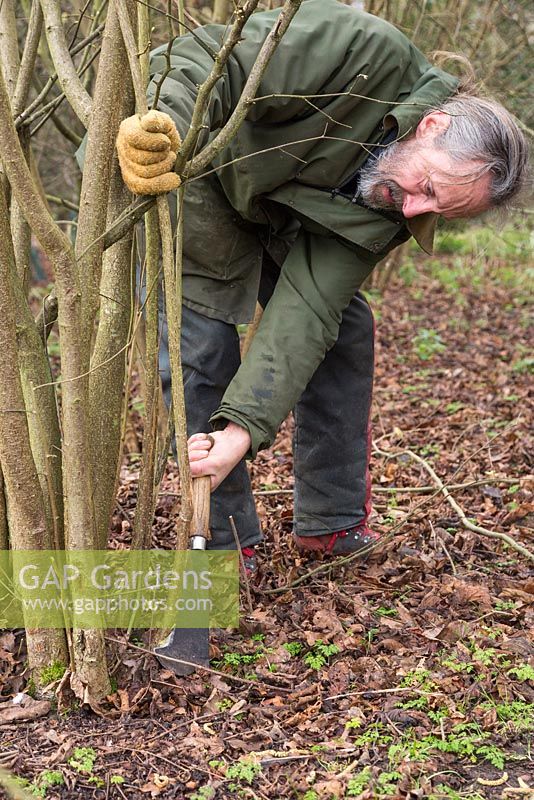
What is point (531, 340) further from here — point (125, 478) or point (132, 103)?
point (132, 103)

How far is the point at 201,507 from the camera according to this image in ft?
7.34

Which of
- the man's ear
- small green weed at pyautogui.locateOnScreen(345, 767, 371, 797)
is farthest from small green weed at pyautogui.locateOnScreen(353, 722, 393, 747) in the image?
the man's ear

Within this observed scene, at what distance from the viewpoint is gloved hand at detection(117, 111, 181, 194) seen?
1960 mm

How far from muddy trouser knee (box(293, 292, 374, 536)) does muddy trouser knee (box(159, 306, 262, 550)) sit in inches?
15.1

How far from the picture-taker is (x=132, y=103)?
2193 millimetres

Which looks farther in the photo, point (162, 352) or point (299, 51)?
point (162, 352)

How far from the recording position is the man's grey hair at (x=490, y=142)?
97.7 inches

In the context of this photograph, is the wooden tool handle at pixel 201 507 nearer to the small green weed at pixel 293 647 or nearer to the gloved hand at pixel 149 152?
the small green weed at pixel 293 647

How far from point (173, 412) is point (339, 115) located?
1135 mm

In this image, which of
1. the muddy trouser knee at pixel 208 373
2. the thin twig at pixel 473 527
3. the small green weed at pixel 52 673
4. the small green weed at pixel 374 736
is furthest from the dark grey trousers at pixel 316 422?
the small green weed at pixel 374 736

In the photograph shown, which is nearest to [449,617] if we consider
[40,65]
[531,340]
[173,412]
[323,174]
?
[173,412]

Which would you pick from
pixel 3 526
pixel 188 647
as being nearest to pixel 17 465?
pixel 3 526

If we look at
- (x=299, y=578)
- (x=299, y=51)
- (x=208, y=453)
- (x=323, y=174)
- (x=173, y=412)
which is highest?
(x=299, y=51)

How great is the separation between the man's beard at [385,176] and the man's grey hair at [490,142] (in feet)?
0.37
